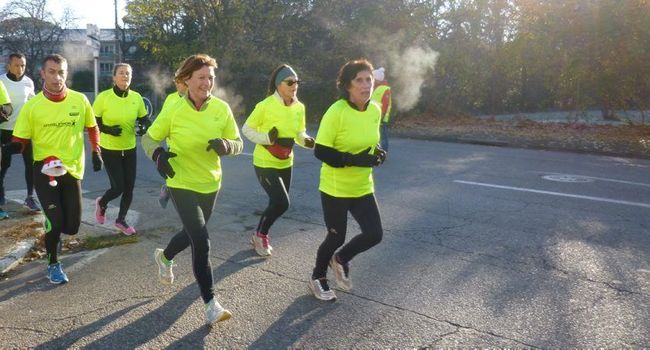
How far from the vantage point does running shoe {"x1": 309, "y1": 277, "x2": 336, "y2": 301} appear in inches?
171

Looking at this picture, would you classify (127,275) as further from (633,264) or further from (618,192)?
(618,192)

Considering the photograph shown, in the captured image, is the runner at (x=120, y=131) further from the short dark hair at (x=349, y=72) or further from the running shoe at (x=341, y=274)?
the short dark hair at (x=349, y=72)

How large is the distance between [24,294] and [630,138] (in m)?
16.7

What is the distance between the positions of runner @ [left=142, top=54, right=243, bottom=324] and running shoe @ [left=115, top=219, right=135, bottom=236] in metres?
2.46

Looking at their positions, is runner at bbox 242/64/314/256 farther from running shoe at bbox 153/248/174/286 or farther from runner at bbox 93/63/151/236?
runner at bbox 93/63/151/236

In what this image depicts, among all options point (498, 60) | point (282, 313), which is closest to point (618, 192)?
point (282, 313)

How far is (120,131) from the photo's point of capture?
20.0 feet

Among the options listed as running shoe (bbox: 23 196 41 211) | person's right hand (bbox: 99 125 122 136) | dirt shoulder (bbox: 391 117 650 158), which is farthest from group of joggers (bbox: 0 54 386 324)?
dirt shoulder (bbox: 391 117 650 158)

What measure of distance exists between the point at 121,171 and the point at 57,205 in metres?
1.71

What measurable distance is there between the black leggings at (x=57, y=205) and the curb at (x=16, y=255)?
1.94ft

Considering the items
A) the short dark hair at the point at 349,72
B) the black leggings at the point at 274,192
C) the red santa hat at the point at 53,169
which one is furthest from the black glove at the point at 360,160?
the red santa hat at the point at 53,169

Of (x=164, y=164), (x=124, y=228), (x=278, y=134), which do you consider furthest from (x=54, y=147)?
(x=278, y=134)

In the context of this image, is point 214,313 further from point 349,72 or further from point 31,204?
point 31,204

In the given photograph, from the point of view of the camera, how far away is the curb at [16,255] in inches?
198
